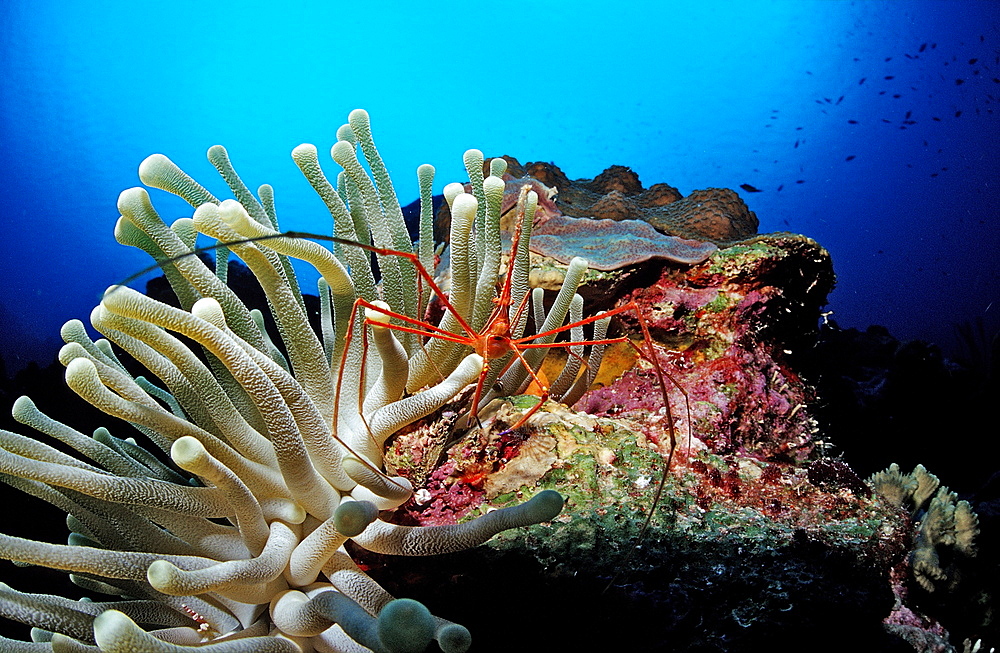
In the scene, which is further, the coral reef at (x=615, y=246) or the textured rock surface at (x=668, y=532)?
the coral reef at (x=615, y=246)

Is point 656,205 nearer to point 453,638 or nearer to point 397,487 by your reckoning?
point 397,487

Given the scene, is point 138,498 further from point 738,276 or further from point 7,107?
point 7,107

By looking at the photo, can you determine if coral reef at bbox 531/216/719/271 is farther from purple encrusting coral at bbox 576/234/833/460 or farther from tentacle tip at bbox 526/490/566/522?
tentacle tip at bbox 526/490/566/522

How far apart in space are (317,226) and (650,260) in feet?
77.3

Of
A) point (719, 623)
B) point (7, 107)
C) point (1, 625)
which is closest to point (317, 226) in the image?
point (7, 107)

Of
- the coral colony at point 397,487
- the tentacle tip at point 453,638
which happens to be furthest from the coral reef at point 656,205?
the tentacle tip at point 453,638

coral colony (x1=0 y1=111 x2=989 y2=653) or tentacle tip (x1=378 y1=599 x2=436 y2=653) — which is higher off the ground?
coral colony (x1=0 y1=111 x2=989 y2=653)

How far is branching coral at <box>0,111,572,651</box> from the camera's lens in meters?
1.19

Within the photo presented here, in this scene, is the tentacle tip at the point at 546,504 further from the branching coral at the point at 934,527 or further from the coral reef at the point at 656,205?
the coral reef at the point at 656,205

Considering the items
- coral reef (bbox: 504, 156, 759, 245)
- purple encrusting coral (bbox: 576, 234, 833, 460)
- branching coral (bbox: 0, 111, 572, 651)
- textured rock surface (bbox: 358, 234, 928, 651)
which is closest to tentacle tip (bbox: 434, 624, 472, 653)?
branching coral (bbox: 0, 111, 572, 651)

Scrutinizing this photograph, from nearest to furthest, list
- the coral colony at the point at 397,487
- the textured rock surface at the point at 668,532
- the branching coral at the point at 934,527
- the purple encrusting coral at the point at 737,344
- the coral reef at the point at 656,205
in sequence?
the coral colony at the point at 397,487 → the textured rock surface at the point at 668,532 → the branching coral at the point at 934,527 → the purple encrusting coral at the point at 737,344 → the coral reef at the point at 656,205

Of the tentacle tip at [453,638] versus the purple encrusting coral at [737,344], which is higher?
the purple encrusting coral at [737,344]

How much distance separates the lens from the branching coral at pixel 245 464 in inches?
46.9

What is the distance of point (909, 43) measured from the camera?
17.8 metres
